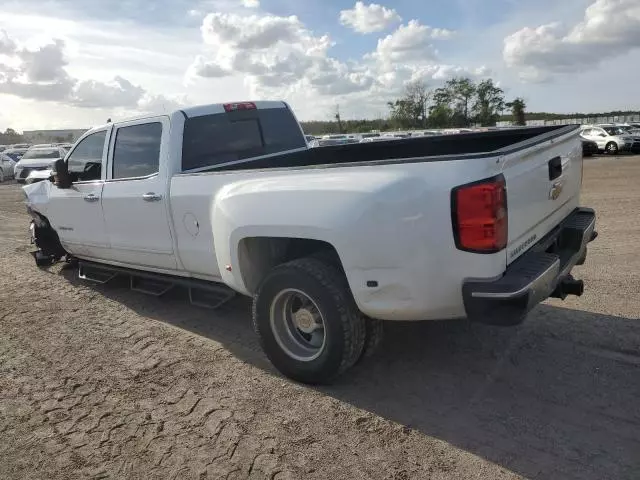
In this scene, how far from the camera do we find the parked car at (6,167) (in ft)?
96.3

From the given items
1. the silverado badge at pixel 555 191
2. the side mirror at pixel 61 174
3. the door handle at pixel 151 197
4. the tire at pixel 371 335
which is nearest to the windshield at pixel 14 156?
the side mirror at pixel 61 174

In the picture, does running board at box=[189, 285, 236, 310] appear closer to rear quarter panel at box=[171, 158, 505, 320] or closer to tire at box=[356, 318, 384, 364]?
rear quarter panel at box=[171, 158, 505, 320]

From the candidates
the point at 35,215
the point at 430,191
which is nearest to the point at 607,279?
the point at 430,191

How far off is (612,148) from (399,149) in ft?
91.3

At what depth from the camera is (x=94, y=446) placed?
10.8ft

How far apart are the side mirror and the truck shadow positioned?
2.12 meters

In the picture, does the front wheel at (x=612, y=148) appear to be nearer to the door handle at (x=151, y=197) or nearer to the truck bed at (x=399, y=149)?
the truck bed at (x=399, y=149)

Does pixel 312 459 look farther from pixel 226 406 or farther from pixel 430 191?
pixel 430 191

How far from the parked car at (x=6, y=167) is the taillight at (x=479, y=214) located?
31638mm

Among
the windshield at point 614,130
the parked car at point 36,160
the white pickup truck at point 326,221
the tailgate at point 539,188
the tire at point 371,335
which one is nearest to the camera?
the white pickup truck at point 326,221

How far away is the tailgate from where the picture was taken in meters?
3.19

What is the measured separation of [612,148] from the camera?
28.8m

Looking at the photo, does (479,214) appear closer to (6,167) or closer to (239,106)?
(239,106)

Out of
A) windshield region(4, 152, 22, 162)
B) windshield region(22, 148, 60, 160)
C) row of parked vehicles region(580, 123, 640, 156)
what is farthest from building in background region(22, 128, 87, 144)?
row of parked vehicles region(580, 123, 640, 156)
